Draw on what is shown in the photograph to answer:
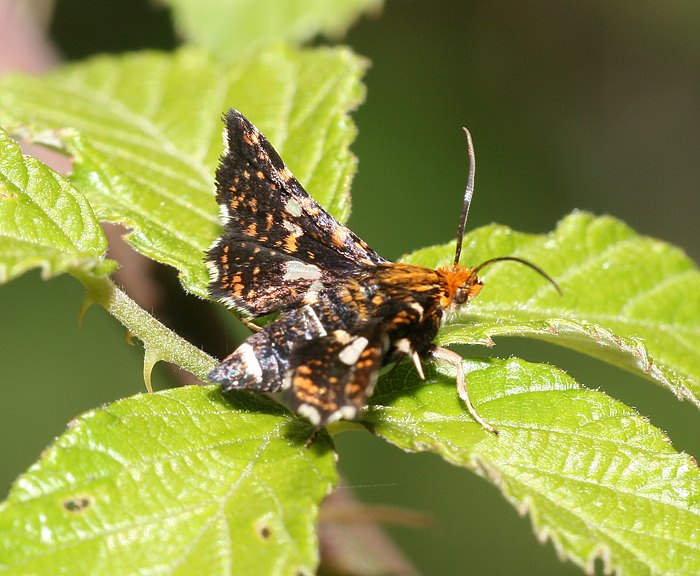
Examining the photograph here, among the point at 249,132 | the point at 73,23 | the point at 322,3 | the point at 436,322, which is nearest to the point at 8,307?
the point at 73,23

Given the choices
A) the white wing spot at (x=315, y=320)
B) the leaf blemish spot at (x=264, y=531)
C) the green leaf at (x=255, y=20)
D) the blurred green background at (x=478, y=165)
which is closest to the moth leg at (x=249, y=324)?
the white wing spot at (x=315, y=320)

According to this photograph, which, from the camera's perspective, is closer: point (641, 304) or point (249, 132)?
point (249, 132)

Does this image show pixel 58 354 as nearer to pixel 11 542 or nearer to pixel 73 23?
pixel 73 23

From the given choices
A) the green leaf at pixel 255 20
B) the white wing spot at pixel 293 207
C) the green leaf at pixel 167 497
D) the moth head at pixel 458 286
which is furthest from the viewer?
the green leaf at pixel 255 20

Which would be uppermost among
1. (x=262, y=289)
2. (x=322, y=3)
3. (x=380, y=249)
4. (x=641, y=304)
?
(x=322, y=3)

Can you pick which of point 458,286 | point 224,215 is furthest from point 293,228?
point 458,286

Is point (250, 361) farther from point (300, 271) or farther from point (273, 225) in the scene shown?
point (273, 225)

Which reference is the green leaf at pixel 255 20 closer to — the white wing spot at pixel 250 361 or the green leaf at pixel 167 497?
the white wing spot at pixel 250 361
